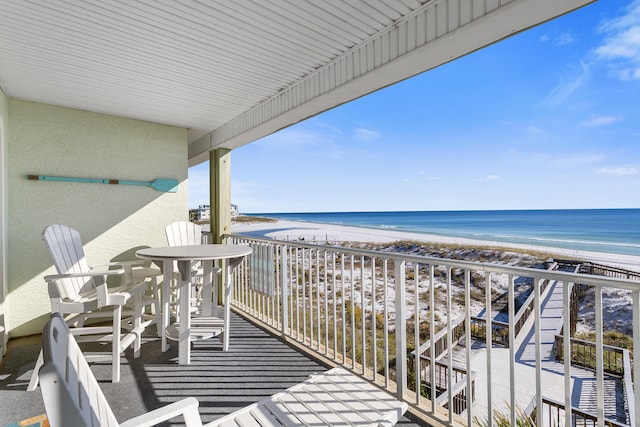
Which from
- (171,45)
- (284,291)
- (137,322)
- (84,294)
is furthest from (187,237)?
(171,45)

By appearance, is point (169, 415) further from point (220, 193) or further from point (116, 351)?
point (220, 193)

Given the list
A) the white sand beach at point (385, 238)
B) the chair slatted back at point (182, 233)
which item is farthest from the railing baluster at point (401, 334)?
the white sand beach at point (385, 238)

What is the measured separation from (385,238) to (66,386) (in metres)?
27.1

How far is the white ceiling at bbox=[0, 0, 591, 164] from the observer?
200cm

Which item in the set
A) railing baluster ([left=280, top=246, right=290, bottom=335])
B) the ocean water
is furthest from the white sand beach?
railing baluster ([left=280, top=246, right=290, bottom=335])

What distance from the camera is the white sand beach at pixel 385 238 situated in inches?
759

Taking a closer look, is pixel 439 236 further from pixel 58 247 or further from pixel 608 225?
pixel 58 247

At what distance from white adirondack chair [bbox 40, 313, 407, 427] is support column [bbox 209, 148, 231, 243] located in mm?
3454

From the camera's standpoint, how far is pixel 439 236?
27688 mm

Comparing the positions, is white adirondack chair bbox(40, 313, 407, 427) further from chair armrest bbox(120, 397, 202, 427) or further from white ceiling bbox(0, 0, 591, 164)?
white ceiling bbox(0, 0, 591, 164)

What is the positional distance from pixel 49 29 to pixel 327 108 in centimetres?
229

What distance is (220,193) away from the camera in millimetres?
4797

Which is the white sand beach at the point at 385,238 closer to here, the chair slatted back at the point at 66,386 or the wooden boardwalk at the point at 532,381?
the wooden boardwalk at the point at 532,381

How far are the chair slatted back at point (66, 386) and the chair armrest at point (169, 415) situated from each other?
0.22 ft
